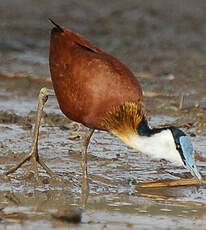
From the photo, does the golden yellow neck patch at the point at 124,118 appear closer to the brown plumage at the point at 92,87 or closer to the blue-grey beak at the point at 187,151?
the brown plumage at the point at 92,87

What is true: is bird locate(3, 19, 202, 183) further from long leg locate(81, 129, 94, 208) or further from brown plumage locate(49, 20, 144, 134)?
long leg locate(81, 129, 94, 208)

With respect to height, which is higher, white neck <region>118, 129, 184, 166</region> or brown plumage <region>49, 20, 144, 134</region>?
brown plumage <region>49, 20, 144, 134</region>

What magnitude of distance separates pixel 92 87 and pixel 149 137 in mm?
648

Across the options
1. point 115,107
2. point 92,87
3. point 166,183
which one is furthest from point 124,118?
point 166,183

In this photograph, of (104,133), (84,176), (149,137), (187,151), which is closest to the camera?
(187,151)

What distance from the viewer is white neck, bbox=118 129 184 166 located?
261 inches

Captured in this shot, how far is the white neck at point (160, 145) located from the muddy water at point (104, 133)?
397 millimetres

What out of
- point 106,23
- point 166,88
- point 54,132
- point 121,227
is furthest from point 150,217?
point 106,23

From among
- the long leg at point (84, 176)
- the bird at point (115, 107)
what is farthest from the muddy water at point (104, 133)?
the bird at point (115, 107)

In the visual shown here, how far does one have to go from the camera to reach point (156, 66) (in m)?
12.1

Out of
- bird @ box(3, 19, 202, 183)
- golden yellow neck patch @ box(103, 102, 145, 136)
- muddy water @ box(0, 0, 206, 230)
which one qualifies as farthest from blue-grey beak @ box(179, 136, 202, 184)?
golden yellow neck patch @ box(103, 102, 145, 136)

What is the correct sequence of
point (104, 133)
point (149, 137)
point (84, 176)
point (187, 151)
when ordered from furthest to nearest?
point (104, 133), point (84, 176), point (149, 137), point (187, 151)

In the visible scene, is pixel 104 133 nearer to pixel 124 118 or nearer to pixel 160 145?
pixel 124 118

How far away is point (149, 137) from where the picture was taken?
6.71 m
